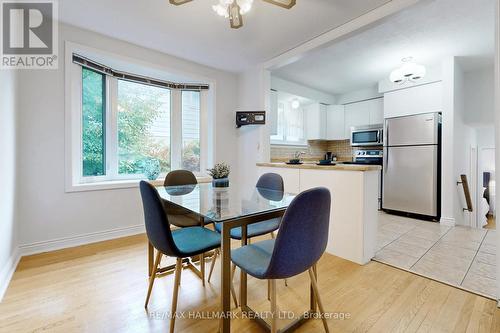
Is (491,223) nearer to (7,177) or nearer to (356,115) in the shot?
(356,115)

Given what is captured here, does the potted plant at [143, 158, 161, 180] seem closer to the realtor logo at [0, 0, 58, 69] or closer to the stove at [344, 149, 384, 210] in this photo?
the realtor logo at [0, 0, 58, 69]

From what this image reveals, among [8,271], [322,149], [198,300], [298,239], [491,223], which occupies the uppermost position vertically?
[322,149]

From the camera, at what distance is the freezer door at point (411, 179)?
11.9ft

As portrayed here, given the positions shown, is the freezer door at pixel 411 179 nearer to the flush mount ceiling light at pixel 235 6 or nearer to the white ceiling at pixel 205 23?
the white ceiling at pixel 205 23

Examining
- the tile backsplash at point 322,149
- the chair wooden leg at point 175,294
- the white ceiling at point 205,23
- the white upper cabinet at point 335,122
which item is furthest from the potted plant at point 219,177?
the white upper cabinet at point 335,122

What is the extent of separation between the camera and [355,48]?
3.09 m

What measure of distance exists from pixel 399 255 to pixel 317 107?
358 cm

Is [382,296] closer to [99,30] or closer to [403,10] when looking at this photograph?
[403,10]

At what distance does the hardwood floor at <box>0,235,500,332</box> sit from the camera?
1400mm

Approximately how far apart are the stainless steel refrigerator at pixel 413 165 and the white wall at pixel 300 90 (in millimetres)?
1512

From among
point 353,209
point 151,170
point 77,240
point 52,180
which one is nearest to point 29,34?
point 52,180

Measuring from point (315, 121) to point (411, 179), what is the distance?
219cm

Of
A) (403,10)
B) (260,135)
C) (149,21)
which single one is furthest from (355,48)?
(149,21)

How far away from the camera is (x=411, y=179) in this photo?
3.86 meters
